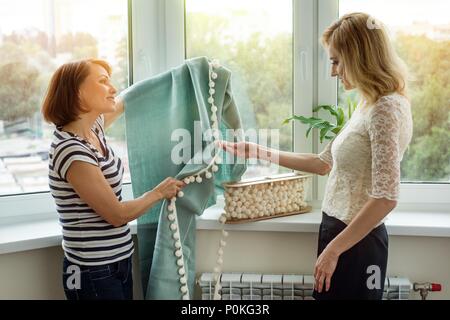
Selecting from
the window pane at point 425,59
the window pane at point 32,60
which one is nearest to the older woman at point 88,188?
the window pane at point 32,60

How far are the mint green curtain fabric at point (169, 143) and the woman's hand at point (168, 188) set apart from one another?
1.1 inches

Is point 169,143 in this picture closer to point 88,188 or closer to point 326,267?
point 88,188

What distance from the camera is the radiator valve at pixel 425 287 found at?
67.1 inches

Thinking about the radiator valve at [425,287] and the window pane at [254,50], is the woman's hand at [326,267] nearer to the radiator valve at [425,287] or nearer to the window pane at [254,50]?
the radiator valve at [425,287]

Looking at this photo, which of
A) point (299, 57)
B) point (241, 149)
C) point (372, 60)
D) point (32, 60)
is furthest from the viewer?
point (299, 57)

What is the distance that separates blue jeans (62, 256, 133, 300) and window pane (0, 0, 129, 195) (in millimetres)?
444

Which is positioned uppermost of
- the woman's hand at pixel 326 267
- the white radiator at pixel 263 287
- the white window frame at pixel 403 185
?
the white window frame at pixel 403 185

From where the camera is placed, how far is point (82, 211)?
1.49 meters

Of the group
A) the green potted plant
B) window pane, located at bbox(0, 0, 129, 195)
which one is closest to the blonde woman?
the green potted plant

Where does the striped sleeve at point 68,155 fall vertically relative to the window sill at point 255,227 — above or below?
above

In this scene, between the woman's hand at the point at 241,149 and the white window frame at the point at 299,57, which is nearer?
the woman's hand at the point at 241,149

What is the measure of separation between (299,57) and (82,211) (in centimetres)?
94

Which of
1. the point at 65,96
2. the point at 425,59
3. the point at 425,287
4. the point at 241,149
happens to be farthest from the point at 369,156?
the point at 65,96
